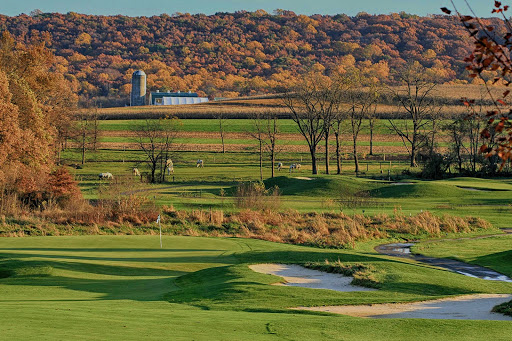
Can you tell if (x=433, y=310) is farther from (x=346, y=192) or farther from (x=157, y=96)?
(x=157, y=96)

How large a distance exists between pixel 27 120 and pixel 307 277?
39.5 metres

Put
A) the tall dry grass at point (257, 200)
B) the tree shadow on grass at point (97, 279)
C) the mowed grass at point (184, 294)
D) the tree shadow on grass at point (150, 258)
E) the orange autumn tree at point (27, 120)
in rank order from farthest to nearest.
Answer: the tall dry grass at point (257, 200)
the orange autumn tree at point (27, 120)
the tree shadow on grass at point (150, 258)
the tree shadow on grass at point (97, 279)
the mowed grass at point (184, 294)

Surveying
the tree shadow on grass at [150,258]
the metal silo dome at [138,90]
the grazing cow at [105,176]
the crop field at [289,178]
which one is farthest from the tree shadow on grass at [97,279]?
the metal silo dome at [138,90]

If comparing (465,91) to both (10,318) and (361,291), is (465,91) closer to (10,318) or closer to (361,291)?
(361,291)

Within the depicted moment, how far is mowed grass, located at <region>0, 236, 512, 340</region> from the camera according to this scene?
12242mm

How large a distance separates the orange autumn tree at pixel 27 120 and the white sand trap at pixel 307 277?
25.2 meters

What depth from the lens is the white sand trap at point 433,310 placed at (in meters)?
15.9

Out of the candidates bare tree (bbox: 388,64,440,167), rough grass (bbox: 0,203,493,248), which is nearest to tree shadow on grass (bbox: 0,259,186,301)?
rough grass (bbox: 0,203,493,248)

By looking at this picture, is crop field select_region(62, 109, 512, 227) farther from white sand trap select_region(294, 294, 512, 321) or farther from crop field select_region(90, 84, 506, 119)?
white sand trap select_region(294, 294, 512, 321)

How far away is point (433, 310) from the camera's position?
1680 cm

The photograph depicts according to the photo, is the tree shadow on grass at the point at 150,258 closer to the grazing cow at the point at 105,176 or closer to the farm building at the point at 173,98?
the grazing cow at the point at 105,176

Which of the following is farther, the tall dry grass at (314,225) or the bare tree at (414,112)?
the bare tree at (414,112)

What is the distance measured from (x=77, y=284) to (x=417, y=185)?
139 ft

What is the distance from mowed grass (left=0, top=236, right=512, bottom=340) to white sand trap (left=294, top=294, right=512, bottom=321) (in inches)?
24.1
